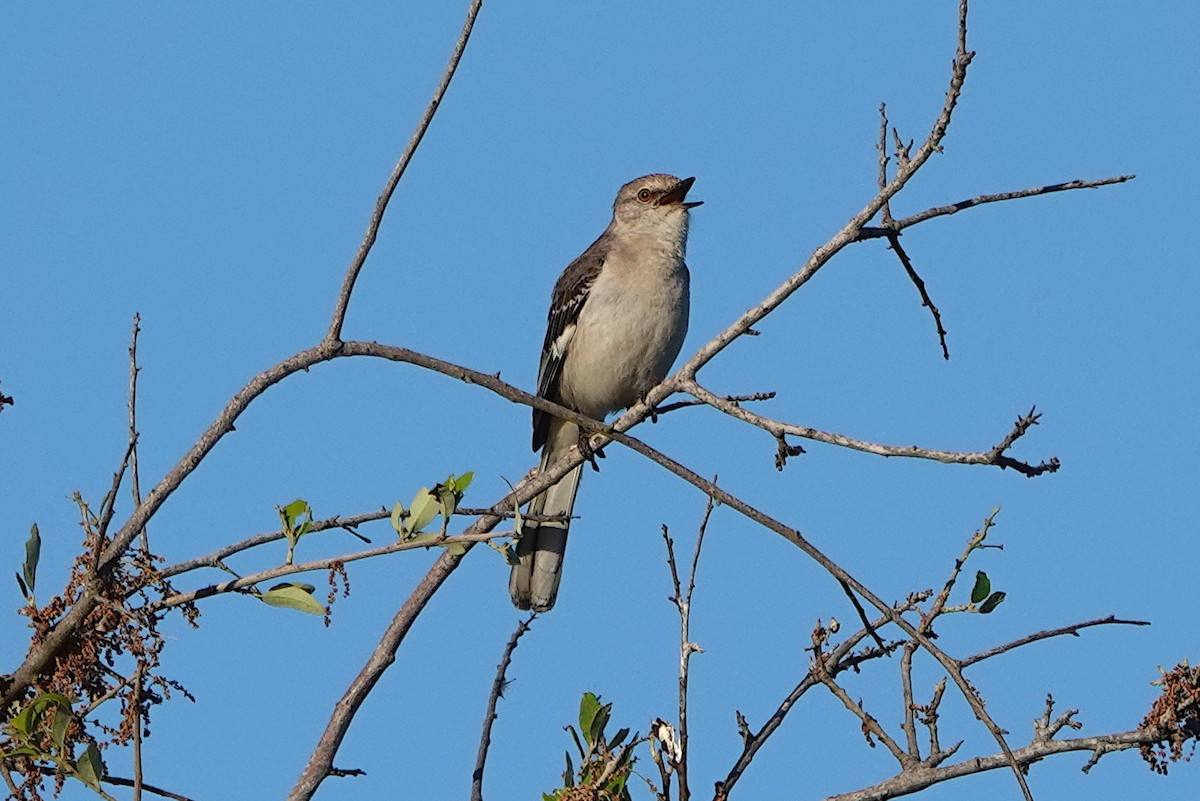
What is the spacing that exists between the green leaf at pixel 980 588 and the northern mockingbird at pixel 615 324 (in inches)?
124

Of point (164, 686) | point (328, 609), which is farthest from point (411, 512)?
point (164, 686)

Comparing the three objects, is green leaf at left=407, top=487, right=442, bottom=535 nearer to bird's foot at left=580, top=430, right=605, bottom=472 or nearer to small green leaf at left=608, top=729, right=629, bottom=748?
small green leaf at left=608, top=729, right=629, bottom=748

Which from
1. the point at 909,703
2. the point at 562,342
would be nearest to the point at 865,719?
the point at 909,703

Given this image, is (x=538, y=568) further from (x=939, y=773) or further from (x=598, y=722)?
(x=939, y=773)

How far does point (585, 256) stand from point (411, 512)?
476cm

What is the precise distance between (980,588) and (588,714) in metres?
1.13

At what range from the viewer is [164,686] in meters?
3.20

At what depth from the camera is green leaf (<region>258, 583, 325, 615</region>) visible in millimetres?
3172

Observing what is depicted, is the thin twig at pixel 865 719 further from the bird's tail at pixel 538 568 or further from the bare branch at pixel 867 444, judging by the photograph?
the bird's tail at pixel 538 568

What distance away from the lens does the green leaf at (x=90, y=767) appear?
3.06 m

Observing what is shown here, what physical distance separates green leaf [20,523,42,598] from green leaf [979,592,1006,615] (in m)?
2.35

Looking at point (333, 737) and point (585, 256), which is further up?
point (585, 256)

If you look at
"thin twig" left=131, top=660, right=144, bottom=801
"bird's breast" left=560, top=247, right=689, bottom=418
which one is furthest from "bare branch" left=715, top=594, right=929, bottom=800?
"bird's breast" left=560, top=247, right=689, bottom=418

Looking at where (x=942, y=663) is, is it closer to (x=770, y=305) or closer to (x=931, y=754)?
(x=931, y=754)
